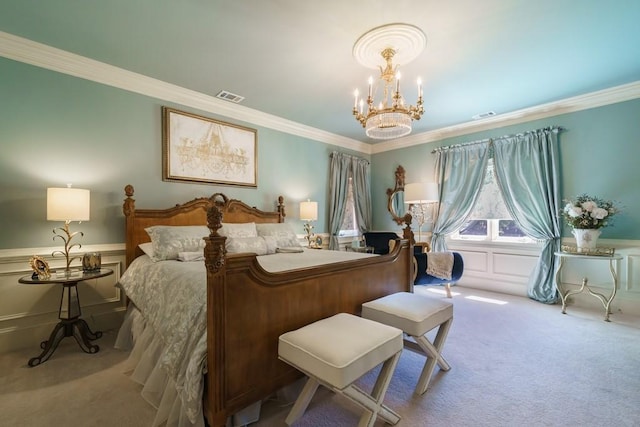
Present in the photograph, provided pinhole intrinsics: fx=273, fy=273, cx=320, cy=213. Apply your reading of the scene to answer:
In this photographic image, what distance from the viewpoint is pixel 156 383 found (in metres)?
1.74

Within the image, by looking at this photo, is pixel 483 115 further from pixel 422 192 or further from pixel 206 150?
pixel 206 150

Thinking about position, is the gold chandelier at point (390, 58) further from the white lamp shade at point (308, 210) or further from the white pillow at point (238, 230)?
the white lamp shade at point (308, 210)

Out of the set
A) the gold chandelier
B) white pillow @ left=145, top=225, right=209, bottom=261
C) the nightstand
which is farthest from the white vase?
the nightstand

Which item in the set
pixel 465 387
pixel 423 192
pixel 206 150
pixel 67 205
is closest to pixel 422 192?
pixel 423 192

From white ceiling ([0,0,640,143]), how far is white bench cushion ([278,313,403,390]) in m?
2.23

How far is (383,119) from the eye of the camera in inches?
95.0

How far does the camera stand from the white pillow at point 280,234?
11.1 feet

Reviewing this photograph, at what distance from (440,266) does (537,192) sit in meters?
1.77

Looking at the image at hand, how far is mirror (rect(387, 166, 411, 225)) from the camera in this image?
542cm

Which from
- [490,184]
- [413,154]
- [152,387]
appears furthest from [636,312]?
[152,387]

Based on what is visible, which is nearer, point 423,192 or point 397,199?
point 423,192

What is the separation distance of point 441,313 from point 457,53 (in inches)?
93.3

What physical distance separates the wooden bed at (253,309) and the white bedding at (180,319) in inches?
2.9

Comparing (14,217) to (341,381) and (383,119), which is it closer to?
(341,381)
